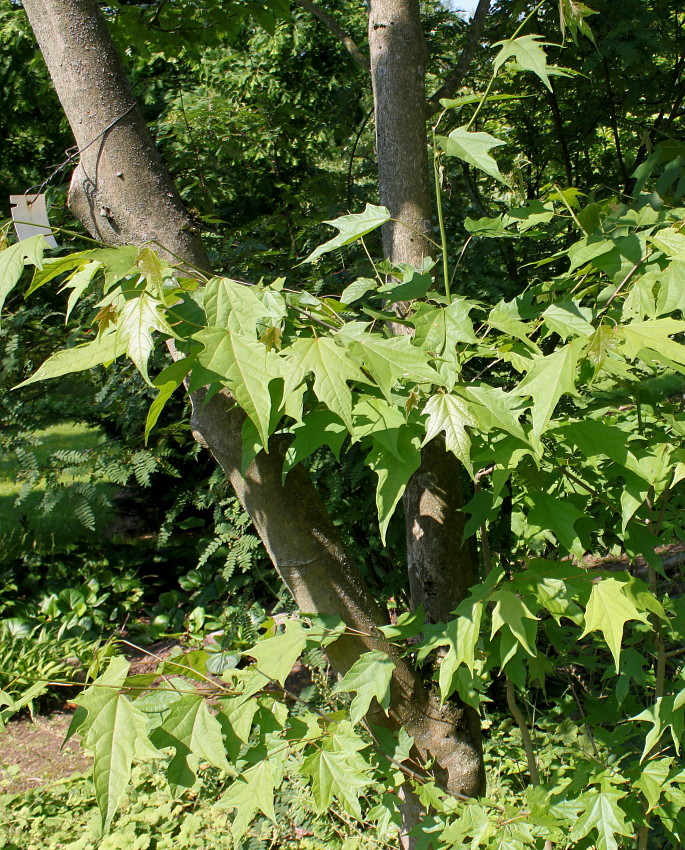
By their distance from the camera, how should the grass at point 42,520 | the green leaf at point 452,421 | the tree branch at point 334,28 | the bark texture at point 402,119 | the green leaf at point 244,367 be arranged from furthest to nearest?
1. the grass at point 42,520
2. the tree branch at point 334,28
3. the bark texture at point 402,119
4. the green leaf at point 452,421
5. the green leaf at point 244,367

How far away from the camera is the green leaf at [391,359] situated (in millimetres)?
Result: 977

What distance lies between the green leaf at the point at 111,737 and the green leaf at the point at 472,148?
3.59ft

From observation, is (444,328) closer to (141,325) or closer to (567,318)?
(567,318)

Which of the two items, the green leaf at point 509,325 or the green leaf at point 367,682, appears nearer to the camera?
the green leaf at point 509,325

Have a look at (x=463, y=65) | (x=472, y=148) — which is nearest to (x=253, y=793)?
(x=472, y=148)

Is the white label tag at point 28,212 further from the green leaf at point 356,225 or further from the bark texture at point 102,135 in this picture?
the green leaf at point 356,225

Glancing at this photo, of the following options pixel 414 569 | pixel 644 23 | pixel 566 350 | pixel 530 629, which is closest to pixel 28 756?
pixel 414 569

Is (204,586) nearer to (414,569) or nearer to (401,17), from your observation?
(414,569)

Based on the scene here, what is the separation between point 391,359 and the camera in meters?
1.00

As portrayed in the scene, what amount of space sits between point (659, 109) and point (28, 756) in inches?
165

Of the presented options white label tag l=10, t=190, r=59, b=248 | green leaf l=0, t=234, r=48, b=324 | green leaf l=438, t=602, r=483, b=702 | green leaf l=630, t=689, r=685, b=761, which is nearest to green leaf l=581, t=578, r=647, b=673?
green leaf l=438, t=602, r=483, b=702

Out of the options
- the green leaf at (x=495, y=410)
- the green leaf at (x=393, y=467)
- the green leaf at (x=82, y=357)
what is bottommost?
the green leaf at (x=393, y=467)

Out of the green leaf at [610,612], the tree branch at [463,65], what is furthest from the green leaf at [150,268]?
the tree branch at [463,65]

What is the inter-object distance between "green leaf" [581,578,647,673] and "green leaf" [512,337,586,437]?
14.3 inches
